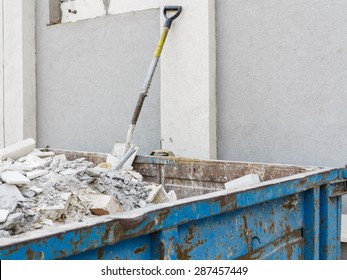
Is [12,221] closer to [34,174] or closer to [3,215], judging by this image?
[3,215]

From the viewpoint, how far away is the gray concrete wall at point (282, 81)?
3.99 meters

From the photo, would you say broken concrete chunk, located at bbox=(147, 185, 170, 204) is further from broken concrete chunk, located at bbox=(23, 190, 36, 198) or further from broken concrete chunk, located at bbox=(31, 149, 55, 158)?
broken concrete chunk, located at bbox=(31, 149, 55, 158)

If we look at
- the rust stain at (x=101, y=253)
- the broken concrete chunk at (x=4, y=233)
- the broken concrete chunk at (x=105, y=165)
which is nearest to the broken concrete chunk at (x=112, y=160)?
the broken concrete chunk at (x=105, y=165)

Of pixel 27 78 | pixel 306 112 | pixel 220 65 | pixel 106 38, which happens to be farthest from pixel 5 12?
pixel 306 112

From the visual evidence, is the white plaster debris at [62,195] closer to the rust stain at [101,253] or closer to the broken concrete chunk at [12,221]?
the broken concrete chunk at [12,221]

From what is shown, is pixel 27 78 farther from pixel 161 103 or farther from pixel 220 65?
pixel 220 65

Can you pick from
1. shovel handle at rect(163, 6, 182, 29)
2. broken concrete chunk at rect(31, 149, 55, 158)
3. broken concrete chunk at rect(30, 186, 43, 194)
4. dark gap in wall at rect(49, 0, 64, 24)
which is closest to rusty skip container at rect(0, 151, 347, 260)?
broken concrete chunk at rect(30, 186, 43, 194)

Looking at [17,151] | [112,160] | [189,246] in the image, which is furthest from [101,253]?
[17,151]

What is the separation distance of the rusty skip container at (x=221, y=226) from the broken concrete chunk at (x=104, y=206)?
656mm

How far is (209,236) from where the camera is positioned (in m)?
1.89

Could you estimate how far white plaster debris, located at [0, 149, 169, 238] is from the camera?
7.17ft

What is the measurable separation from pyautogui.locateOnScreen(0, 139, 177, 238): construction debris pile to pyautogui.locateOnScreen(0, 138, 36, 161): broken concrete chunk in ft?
0.74

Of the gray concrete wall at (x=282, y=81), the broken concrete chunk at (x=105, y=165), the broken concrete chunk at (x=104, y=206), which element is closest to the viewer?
the broken concrete chunk at (x=104, y=206)

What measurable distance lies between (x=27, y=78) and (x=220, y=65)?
292cm
